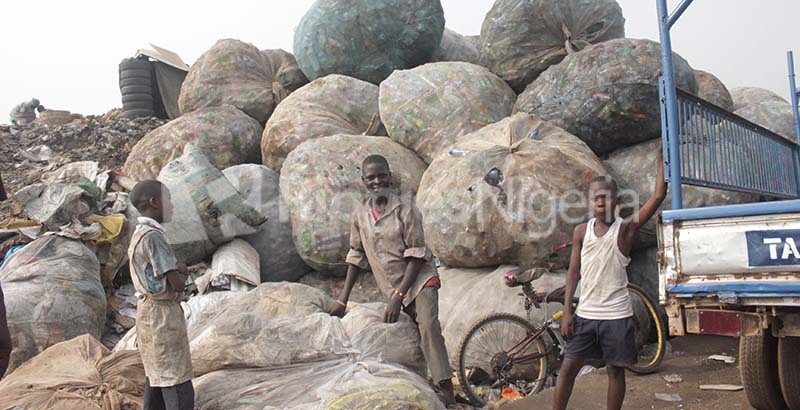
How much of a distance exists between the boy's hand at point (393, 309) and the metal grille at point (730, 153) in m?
1.26

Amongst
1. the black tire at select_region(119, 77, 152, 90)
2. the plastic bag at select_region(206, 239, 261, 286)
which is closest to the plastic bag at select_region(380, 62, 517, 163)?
the plastic bag at select_region(206, 239, 261, 286)

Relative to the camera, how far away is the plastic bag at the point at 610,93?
→ 13.0ft

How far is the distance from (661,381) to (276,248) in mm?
2736

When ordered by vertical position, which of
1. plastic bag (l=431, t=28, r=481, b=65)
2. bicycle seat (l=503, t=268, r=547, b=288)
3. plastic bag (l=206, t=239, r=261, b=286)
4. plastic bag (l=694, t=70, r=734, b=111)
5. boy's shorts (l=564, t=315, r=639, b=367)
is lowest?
boy's shorts (l=564, t=315, r=639, b=367)

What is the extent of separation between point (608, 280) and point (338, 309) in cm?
119

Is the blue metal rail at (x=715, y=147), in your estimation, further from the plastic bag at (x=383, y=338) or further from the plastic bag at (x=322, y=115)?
the plastic bag at (x=322, y=115)

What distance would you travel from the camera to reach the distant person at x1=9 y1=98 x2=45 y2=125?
11094mm

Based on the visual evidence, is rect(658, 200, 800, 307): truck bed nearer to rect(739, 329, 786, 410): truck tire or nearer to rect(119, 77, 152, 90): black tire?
rect(739, 329, 786, 410): truck tire

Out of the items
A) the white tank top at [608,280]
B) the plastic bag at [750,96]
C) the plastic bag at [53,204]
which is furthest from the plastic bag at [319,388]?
the plastic bag at [750,96]

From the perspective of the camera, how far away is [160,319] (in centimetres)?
227

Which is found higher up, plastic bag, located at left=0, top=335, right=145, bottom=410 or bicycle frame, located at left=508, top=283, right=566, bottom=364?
plastic bag, located at left=0, top=335, right=145, bottom=410

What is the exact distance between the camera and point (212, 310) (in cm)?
298

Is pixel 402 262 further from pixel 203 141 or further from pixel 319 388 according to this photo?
pixel 203 141

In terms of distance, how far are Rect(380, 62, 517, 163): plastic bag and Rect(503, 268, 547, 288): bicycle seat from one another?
1228mm
